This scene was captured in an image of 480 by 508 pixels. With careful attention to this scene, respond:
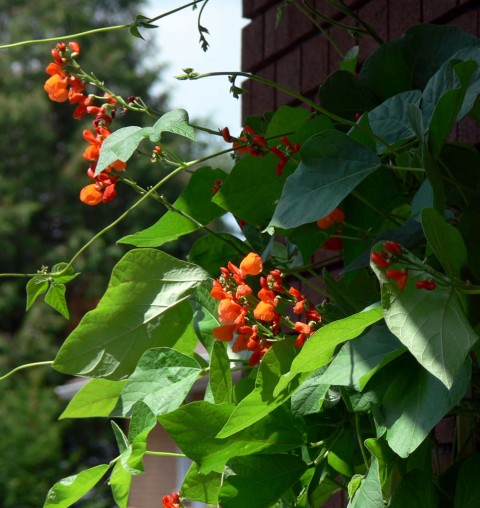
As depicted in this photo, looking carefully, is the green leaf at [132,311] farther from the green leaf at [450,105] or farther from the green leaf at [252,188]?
the green leaf at [450,105]

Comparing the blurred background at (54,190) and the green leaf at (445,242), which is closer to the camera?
the green leaf at (445,242)

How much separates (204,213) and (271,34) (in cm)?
80

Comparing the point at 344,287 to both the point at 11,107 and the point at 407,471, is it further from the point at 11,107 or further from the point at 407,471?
the point at 11,107

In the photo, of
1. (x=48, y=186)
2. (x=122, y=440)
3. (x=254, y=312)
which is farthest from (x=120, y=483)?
(x=48, y=186)

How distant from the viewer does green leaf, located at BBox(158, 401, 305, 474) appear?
100cm

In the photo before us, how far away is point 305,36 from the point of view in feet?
5.98

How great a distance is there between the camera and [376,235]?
111 centimetres

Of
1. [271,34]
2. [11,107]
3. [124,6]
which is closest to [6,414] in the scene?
[11,107]

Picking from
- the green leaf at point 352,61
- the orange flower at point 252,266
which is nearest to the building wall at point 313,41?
the green leaf at point 352,61

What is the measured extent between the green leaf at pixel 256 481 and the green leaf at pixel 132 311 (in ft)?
0.74

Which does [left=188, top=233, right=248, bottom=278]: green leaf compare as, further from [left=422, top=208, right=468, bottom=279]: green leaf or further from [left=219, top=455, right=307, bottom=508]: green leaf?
[left=422, top=208, right=468, bottom=279]: green leaf

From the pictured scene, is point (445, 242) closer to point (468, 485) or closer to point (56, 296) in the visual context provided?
point (468, 485)

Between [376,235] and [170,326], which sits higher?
[376,235]

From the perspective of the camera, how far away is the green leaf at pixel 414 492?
928 mm
